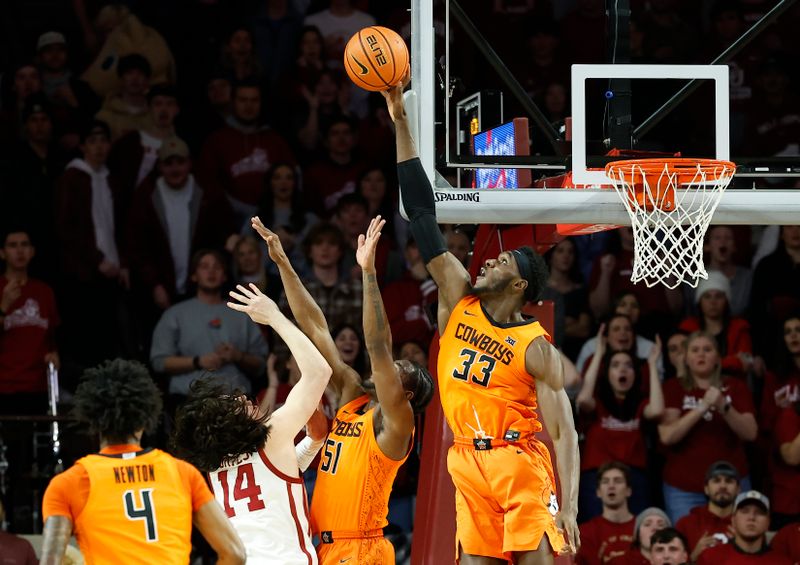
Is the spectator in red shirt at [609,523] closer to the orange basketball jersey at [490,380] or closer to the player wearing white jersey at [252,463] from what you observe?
the orange basketball jersey at [490,380]

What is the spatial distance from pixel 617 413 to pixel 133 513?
19.0 ft

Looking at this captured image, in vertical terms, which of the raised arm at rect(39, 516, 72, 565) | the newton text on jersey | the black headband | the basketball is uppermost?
the basketball

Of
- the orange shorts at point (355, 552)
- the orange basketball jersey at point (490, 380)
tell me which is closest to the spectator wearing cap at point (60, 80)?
the orange basketball jersey at point (490, 380)

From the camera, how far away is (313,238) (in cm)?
1107

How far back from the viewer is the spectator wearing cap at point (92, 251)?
11.2m

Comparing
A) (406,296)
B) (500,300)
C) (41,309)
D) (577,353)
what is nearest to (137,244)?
(41,309)

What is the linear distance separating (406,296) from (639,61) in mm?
3778

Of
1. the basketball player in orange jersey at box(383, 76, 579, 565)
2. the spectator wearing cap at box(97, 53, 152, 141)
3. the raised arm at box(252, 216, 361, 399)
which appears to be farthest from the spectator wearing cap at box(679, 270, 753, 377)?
the spectator wearing cap at box(97, 53, 152, 141)

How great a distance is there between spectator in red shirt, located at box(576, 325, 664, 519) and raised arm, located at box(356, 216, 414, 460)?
3.49 m

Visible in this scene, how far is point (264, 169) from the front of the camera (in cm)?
1202

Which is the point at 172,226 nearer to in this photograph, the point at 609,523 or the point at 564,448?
the point at 609,523

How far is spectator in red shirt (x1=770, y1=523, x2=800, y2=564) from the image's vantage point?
9719 millimetres

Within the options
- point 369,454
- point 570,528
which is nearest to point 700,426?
point 570,528

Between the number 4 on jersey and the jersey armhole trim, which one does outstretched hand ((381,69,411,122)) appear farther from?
the number 4 on jersey
